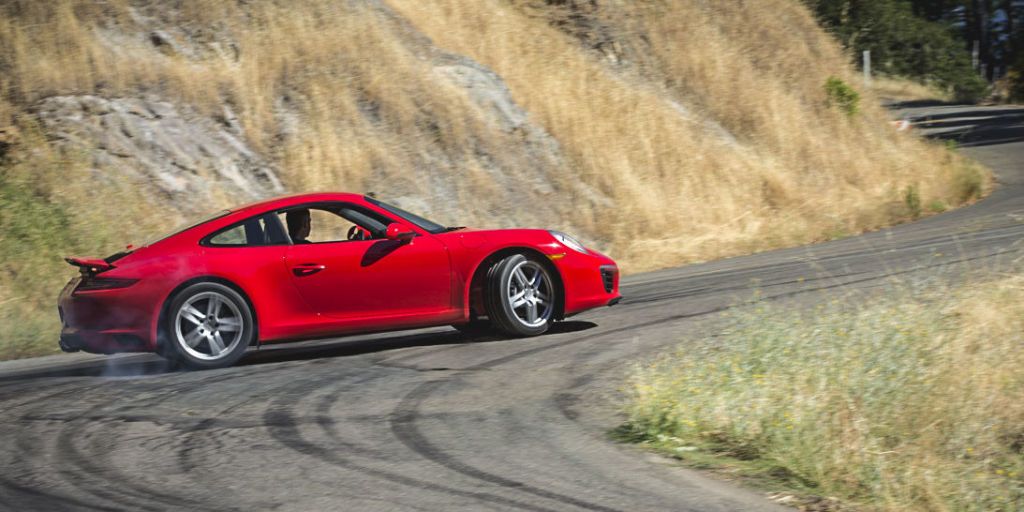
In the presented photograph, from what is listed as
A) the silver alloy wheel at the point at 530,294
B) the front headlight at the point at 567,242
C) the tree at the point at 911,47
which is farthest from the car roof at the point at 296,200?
the tree at the point at 911,47

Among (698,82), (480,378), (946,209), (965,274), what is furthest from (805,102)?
(480,378)

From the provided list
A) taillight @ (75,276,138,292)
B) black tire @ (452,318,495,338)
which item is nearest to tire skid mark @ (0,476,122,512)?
taillight @ (75,276,138,292)

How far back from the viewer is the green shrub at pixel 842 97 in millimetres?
27719

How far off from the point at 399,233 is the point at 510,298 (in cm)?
103

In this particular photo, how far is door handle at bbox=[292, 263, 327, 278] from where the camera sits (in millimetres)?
8938

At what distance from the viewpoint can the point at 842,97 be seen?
27859 mm

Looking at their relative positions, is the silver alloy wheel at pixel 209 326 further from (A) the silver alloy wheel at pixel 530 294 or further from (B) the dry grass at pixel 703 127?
(B) the dry grass at pixel 703 127

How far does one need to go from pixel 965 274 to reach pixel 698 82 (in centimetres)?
1601

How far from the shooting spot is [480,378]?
7766 millimetres

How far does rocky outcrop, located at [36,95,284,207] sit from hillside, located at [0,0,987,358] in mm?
33

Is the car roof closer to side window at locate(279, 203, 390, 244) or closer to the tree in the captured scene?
side window at locate(279, 203, 390, 244)

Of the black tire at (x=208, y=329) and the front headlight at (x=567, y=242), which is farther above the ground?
the front headlight at (x=567, y=242)

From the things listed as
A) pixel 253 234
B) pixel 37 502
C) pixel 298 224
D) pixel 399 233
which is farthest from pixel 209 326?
pixel 37 502

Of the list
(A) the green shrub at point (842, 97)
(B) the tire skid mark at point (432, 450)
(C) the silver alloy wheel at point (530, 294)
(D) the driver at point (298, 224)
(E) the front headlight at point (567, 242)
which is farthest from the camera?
(A) the green shrub at point (842, 97)
